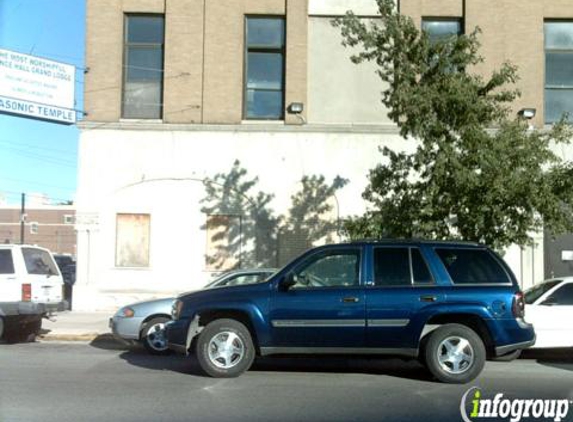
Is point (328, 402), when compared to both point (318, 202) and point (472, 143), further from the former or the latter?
point (318, 202)

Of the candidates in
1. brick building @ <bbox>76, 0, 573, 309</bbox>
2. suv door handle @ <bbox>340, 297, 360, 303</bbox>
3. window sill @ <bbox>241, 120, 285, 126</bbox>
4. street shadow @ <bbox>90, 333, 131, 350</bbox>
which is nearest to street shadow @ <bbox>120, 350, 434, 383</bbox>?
suv door handle @ <bbox>340, 297, 360, 303</bbox>

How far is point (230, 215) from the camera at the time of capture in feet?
59.9

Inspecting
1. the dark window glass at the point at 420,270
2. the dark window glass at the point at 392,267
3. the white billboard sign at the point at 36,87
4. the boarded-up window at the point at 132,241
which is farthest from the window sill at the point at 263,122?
the dark window glass at the point at 420,270

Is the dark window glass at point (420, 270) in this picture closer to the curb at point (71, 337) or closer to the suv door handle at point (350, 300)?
the suv door handle at point (350, 300)

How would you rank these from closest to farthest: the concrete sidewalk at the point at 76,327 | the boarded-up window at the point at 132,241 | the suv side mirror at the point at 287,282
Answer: the suv side mirror at the point at 287,282 → the concrete sidewalk at the point at 76,327 → the boarded-up window at the point at 132,241

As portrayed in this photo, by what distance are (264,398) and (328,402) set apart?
74 cm

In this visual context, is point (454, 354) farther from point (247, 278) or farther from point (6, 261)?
point (6, 261)

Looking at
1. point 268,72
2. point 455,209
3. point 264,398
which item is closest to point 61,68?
point 268,72

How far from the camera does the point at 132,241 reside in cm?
→ 1839

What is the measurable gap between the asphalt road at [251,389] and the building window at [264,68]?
923cm

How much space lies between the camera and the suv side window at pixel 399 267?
887 centimetres

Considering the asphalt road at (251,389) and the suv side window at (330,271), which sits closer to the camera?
the asphalt road at (251,389)

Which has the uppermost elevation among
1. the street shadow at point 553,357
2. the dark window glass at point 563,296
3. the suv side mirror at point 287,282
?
the suv side mirror at point 287,282

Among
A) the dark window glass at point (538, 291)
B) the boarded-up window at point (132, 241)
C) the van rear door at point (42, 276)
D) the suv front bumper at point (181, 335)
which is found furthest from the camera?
the boarded-up window at point (132, 241)
